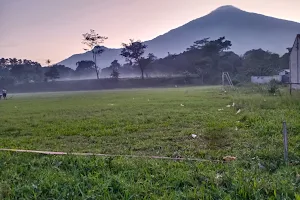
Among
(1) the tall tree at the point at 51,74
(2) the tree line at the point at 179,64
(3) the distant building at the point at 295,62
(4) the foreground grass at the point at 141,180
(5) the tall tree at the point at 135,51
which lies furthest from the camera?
(1) the tall tree at the point at 51,74

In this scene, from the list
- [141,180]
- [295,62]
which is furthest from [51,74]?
[141,180]

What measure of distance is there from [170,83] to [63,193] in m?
53.6

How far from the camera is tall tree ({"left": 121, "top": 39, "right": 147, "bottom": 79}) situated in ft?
215

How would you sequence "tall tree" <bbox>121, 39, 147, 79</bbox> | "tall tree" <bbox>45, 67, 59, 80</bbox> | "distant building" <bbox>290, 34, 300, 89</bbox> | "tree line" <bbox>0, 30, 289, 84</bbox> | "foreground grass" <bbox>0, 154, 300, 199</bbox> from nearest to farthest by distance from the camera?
"foreground grass" <bbox>0, 154, 300, 199</bbox>, "distant building" <bbox>290, 34, 300, 89</bbox>, "tree line" <bbox>0, 30, 289, 84</bbox>, "tall tree" <bbox>121, 39, 147, 79</bbox>, "tall tree" <bbox>45, 67, 59, 80</bbox>

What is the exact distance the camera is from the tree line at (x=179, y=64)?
54031 mm

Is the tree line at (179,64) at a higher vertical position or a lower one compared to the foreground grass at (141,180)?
higher

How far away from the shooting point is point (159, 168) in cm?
381

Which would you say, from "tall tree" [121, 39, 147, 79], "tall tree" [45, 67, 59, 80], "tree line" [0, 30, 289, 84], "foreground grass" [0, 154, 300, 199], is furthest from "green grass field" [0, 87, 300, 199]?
"tall tree" [45, 67, 59, 80]

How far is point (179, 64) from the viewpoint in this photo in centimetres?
6869

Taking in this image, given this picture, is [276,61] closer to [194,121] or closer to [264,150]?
[194,121]

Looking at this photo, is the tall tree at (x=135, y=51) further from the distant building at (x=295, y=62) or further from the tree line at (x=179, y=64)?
the distant building at (x=295, y=62)

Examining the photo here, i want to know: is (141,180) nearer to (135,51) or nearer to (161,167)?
(161,167)

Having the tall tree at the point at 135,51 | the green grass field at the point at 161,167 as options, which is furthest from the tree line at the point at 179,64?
the green grass field at the point at 161,167

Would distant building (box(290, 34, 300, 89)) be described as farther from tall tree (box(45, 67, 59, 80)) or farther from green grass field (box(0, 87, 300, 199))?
tall tree (box(45, 67, 59, 80))
